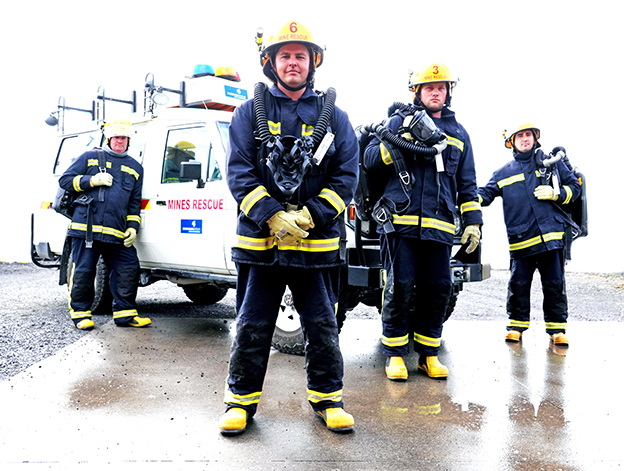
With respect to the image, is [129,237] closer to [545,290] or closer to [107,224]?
[107,224]

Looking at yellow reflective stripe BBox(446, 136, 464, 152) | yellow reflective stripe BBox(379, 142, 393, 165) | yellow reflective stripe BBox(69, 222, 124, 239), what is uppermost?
yellow reflective stripe BBox(446, 136, 464, 152)

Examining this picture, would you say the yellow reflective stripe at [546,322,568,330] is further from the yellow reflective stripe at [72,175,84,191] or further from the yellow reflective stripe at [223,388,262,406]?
the yellow reflective stripe at [72,175,84,191]

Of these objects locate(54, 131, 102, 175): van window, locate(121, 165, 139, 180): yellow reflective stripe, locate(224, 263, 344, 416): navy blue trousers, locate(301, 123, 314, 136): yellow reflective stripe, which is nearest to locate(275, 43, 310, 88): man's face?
locate(301, 123, 314, 136): yellow reflective stripe

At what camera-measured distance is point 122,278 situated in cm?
586

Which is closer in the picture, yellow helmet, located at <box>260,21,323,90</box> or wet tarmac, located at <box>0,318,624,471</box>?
wet tarmac, located at <box>0,318,624,471</box>

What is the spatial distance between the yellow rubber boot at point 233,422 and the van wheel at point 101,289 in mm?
3819

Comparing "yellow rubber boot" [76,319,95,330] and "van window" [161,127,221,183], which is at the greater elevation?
"van window" [161,127,221,183]

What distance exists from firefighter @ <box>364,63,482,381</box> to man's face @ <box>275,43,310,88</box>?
118 cm

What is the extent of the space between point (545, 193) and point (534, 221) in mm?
273

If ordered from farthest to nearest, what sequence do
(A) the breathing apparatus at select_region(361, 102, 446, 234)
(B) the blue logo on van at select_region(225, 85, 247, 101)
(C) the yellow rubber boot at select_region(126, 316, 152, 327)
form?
(B) the blue logo on van at select_region(225, 85, 247, 101) < (C) the yellow rubber boot at select_region(126, 316, 152, 327) < (A) the breathing apparatus at select_region(361, 102, 446, 234)

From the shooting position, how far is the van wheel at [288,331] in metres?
4.57

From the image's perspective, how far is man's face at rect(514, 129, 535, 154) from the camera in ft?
17.5

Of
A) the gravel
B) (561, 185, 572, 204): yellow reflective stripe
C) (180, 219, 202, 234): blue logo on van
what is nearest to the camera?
the gravel

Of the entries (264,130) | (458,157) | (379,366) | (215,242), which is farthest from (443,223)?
(215,242)
